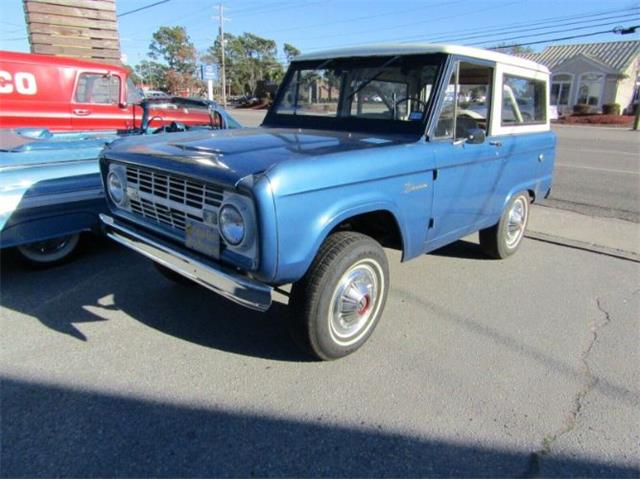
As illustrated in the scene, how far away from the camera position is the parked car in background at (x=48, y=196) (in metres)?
3.75

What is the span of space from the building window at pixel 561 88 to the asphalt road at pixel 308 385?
40218 millimetres

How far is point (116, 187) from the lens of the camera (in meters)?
3.35

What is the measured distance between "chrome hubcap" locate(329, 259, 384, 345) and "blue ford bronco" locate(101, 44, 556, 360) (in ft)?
0.03

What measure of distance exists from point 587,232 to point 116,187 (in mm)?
5541

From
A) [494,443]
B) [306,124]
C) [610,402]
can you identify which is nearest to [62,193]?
[306,124]

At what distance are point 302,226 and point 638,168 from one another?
449 inches

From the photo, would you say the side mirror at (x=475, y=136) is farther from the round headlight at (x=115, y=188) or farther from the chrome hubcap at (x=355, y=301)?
the round headlight at (x=115, y=188)

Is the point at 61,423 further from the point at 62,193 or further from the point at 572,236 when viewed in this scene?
the point at 572,236

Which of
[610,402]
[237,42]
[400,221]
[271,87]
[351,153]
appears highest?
[237,42]

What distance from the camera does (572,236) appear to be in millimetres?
5723

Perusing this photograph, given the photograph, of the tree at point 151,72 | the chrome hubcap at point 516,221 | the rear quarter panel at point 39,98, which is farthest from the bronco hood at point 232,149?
the tree at point 151,72

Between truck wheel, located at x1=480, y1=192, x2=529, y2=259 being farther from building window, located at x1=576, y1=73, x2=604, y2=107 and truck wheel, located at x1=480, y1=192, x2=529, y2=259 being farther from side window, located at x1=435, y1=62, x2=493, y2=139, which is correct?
building window, located at x1=576, y1=73, x2=604, y2=107

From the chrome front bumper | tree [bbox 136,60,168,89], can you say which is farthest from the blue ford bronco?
tree [bbox 136,60,168,89]

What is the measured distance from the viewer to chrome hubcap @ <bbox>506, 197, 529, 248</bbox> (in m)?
4.73
